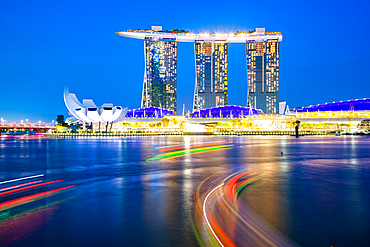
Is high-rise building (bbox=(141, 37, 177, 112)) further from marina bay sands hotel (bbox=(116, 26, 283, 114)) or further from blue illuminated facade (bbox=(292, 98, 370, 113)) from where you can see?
blue illuminated facade (bbox=(292, 98, 370, 113))

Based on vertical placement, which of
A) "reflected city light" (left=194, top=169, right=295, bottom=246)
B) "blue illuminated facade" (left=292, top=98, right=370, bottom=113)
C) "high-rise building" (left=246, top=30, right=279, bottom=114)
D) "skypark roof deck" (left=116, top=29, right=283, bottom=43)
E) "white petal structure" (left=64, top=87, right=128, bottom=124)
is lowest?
"reflected city light" (left=194, top=169, right=295, bottom=246)

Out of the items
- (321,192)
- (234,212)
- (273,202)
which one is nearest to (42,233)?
(234,212)

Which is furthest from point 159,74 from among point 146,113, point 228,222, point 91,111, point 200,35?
point 228,222

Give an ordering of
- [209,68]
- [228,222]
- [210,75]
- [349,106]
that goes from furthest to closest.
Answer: [209,68] < [210,75] < [349,106] < [228,222]

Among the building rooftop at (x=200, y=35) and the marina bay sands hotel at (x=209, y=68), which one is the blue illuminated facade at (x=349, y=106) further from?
the building rooftop at (x=200, y=35)

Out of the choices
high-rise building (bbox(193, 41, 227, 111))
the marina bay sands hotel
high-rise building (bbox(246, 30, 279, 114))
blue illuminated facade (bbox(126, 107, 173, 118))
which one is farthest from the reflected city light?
high-rise building (bbox(246, 30, 279, 114))

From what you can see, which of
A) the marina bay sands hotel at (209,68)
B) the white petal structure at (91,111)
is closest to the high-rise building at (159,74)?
the marina bay sands hotel at (209,68)

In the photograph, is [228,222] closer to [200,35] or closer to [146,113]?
[146,113]
